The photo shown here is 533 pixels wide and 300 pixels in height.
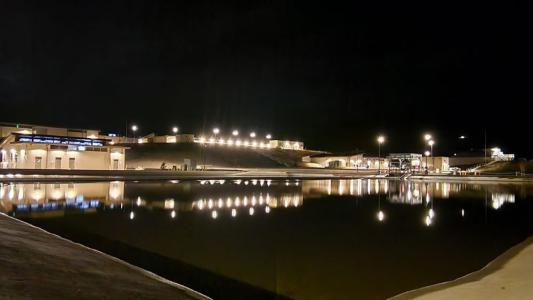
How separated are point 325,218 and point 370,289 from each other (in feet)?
27.7

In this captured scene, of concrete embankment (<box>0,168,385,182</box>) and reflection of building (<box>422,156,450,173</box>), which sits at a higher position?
reflection of building (<box>422,156,450,173</box>)

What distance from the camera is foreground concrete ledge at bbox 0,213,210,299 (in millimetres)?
5523

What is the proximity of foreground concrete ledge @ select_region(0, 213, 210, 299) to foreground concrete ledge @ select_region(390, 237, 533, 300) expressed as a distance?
3.79 m

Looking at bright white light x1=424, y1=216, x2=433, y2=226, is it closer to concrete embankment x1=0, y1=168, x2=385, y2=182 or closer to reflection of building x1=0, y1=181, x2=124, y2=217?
reflection of building x1=0, y1=181, x2=124, y2=217

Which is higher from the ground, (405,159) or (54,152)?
(54,152)

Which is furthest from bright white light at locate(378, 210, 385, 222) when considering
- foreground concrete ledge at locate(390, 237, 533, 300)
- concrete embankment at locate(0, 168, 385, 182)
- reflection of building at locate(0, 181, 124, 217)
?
concrete embankment at locate(0, 168, 385, 182)

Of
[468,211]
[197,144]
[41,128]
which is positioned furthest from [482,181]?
[41,128]

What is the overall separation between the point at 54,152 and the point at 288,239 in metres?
47.6

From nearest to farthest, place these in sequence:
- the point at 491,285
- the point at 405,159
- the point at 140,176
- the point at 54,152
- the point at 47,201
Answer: the point at 491,285
the point at 47,201
the point at 140,176
the point at 54,152
the point at 405,159

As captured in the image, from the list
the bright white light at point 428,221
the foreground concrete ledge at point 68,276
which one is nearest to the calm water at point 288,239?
the bright white light at point 428,221

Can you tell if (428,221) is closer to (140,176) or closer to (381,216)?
(381,216)

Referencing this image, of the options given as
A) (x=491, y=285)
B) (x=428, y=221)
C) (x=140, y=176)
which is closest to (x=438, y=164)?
(x=140, y=176)

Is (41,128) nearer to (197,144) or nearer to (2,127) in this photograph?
(2,127)

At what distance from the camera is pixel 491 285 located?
7.09 metres
